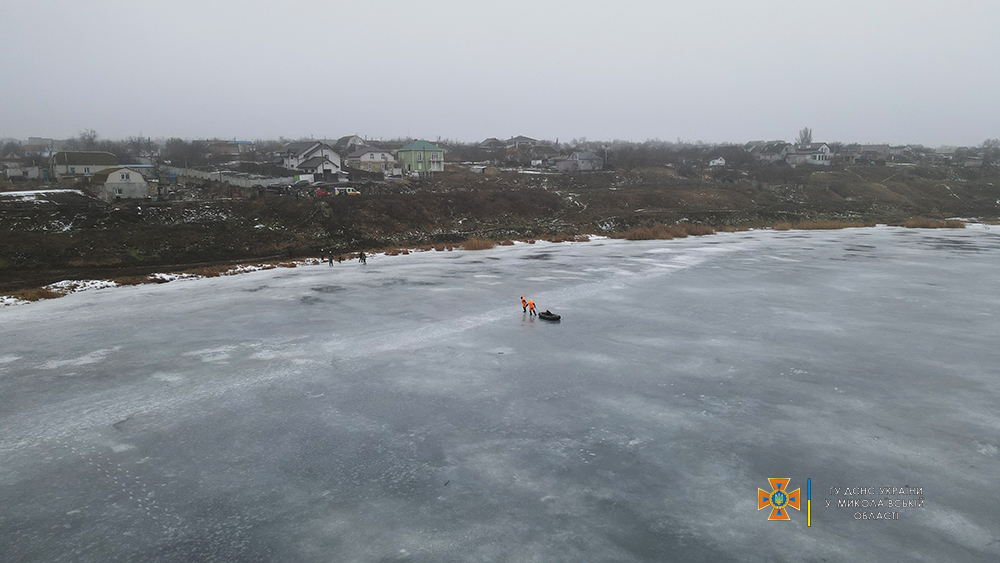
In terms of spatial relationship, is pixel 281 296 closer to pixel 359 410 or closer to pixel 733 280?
pixel 359 410

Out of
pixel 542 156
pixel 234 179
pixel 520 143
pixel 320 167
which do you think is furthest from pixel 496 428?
pixel 520 143

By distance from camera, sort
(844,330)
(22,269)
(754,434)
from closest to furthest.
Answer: (754,434) < (844,330) < (22,269)

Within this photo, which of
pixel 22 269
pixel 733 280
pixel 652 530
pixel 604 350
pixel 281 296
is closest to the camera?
pixel 652 530

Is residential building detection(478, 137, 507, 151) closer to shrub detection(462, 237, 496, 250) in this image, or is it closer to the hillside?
the hillside

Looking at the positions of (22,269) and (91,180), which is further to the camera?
(91,180)

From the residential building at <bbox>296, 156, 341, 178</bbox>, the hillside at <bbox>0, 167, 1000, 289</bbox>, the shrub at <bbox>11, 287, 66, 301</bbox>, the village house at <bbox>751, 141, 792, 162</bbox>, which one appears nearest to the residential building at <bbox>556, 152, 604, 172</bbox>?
the hillside at <bbox>0, 167, 1000, 289</bbox>

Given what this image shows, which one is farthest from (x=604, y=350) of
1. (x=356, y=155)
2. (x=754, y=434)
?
(x=356, y=155)

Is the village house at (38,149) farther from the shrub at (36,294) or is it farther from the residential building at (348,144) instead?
the shrub at (36,294)
